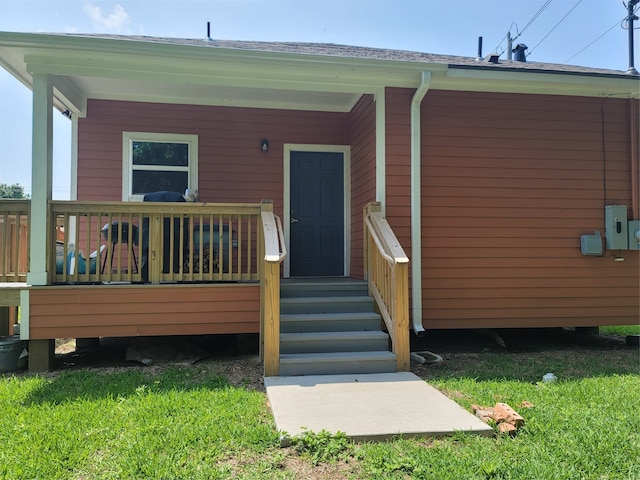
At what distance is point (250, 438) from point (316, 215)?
4.36 metres

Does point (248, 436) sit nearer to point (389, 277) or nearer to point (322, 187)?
point (389, 277)

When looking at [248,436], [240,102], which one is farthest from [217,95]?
[248,436]

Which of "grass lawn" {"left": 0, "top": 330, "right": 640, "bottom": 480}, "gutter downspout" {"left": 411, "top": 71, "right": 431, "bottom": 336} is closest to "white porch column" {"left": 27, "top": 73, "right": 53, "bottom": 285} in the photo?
"grass lawn" {"left": 0, "top": 330, "right": 640, "bottom": 480}

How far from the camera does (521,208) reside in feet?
18.3

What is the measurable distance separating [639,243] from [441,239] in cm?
249

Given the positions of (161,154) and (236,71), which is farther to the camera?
(161,154)

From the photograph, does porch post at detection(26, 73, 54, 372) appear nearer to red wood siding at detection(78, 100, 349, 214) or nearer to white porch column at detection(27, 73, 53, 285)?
white porch column at detection(27, 73, 53, 285)

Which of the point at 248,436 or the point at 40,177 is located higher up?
the point at 40,177

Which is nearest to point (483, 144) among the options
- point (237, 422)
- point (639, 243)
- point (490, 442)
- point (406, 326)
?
point (639, 243)

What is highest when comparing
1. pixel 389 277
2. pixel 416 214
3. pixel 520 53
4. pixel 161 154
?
pixel 520 53

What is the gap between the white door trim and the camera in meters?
6.59

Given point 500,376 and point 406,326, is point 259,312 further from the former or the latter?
point 500,376

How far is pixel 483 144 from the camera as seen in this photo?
555cm

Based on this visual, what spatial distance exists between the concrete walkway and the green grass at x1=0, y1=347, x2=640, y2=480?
0.09 meters
